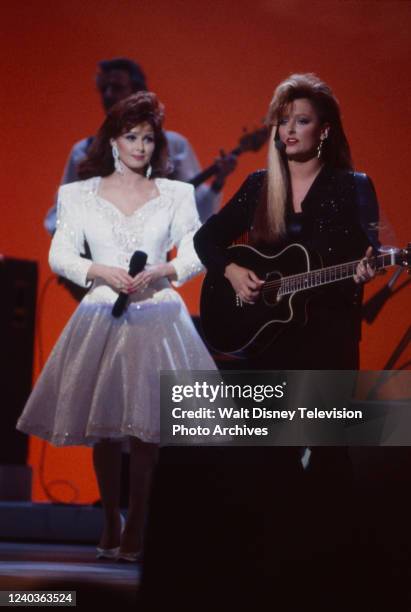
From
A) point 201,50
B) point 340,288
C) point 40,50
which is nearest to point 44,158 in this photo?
point 40,50

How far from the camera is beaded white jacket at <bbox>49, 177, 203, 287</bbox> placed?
2.89m

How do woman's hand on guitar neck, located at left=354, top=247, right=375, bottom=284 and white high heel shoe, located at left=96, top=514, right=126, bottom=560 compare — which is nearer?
woman's hand on guitar neck, located at left=354, top=247, right=375, bottom=284

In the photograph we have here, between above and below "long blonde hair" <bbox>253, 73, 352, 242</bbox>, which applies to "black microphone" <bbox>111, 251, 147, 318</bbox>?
below

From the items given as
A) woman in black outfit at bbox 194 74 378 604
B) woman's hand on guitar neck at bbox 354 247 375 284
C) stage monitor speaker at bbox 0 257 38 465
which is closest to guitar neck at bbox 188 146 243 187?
woman in black outfit at bbox 194 74 378 604

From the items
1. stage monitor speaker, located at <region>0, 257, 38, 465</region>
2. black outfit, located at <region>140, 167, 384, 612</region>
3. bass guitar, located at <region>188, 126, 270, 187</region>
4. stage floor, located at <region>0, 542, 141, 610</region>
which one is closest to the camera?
black outfit, located at <region>140, 167, 384, 612</region>

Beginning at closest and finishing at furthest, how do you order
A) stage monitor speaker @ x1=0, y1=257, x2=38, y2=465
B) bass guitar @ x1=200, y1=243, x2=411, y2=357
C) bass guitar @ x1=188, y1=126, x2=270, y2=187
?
1. bass guitar @ x1=200, y1=243, x2=411, y2=357
2. bass guitar @ x1=188, y1=126, x2=270, y2=187
3. stage monitor speaker @ x1=0, y1=257, x2=38, y2=465

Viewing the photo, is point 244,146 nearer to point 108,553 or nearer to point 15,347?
point 15,347

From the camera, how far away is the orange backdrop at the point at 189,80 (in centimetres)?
295

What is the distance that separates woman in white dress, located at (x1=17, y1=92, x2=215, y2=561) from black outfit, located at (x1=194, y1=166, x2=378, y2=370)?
0.32m

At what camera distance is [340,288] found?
8.40 ft

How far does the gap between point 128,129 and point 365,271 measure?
0.97 meters
